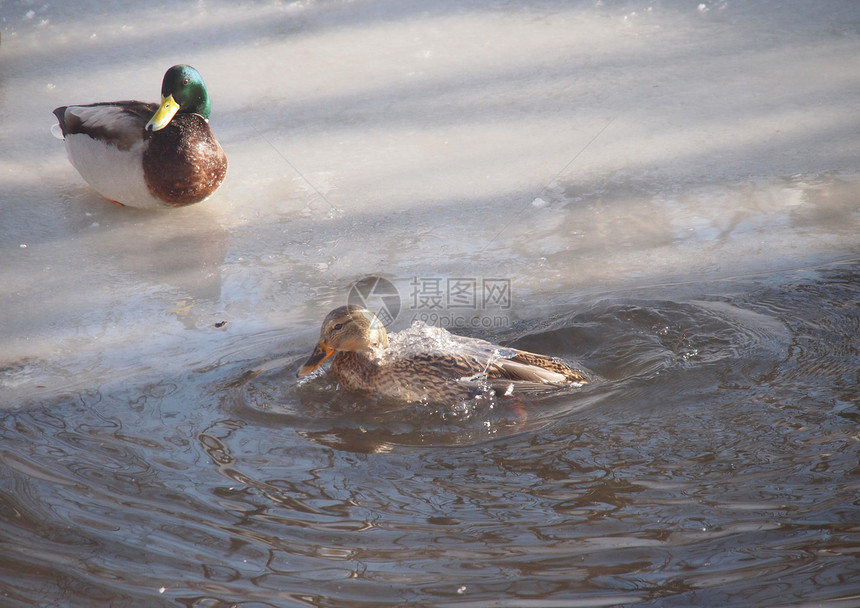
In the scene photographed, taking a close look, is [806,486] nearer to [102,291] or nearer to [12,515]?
[12,515]

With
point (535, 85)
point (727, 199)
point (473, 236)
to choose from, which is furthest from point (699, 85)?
point (473, 236)

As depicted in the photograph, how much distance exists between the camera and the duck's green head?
4.95 meters

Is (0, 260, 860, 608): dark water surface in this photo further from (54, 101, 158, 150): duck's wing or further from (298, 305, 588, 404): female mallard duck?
(54, 101, 158, 150): duck's wing

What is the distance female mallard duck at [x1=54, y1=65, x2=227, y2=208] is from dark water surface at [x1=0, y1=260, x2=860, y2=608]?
1820mm

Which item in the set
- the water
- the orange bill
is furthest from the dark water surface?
the orange bill

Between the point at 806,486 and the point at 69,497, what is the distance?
251 centimetres

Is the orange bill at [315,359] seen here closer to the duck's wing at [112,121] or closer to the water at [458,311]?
the water at [458,311]

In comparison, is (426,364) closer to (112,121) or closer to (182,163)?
(182,163)

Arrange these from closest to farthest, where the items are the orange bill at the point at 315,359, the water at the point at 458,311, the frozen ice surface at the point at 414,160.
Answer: the water at the point at 458,311
the orange bill at the point at 315,359
the frozen ice surface at the point at 414,160

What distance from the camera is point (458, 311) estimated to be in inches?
157

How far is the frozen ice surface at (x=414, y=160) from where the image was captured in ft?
13.5

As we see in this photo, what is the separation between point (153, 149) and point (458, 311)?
91.8 inches

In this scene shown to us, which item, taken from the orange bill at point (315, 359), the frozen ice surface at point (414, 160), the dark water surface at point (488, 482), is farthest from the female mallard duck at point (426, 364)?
the frozen ice surface at point (414, 160)

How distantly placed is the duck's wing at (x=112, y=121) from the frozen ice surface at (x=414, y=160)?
463 mm
